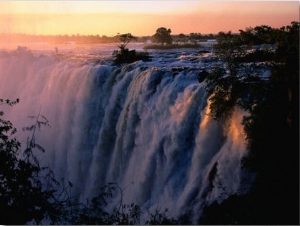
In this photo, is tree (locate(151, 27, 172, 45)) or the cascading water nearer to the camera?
the cascading water

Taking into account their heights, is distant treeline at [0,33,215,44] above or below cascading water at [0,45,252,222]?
above

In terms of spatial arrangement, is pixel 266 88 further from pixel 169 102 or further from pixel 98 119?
A: pixel 98 119

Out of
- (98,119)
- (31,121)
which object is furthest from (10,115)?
(98,119)

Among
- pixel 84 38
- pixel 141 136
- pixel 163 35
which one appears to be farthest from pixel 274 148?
pixel 84 38

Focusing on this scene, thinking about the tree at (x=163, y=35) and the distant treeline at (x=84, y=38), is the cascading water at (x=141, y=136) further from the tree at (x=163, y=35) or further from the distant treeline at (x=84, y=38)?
the distant treeline at (x=84, y=38)

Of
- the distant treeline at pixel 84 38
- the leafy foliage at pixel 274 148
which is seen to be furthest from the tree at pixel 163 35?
the leafy foliage at pixel 274 148

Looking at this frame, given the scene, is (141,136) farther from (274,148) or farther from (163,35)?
(163,35)

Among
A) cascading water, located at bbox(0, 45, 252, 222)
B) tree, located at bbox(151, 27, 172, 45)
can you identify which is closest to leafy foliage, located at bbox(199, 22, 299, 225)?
cascading water, located at bbox(0, 45, 252, 222)

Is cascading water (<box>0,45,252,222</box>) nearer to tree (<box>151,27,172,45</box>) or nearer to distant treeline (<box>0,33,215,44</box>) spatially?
tree (<box>151,27,172,45</box>)

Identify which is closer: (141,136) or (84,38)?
(141,136)
